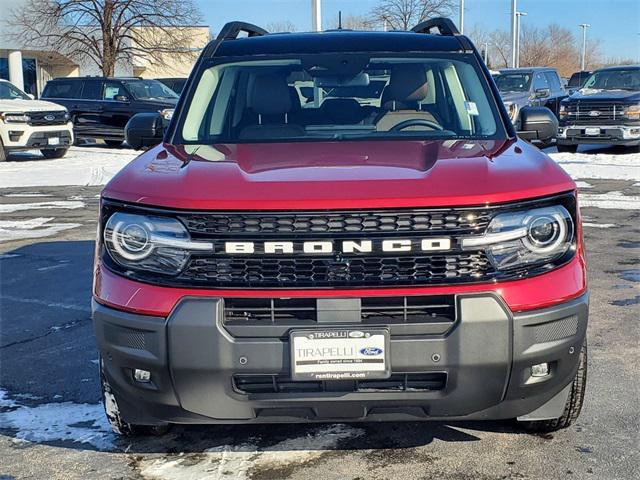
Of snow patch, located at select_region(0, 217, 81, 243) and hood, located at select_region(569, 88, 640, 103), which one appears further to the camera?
hood, located at select_region(569, 88, 640, 103)

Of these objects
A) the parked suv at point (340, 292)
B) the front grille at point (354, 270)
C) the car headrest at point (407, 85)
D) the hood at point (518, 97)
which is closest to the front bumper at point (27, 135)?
the hood at point (518, 97)

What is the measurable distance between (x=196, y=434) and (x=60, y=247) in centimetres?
502

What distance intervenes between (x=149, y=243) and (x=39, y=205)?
29.3 ft

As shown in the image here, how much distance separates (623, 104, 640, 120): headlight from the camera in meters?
15.7

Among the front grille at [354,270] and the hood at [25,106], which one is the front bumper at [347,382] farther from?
the hood at [25,106]

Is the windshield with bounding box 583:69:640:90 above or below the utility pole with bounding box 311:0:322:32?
below

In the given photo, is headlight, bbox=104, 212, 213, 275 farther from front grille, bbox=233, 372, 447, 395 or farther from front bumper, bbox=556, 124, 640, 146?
front bumper, bbox=556, 124, 640, 146

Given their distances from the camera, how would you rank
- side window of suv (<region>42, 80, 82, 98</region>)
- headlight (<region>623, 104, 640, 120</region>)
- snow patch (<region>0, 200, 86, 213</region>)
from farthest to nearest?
side window of suv (<region>42, 80, 82, 98</region>) → headlight (<region>623, 104, 640, 120</region>) → snow patch (<region>0, 200, 86, 213</region>)

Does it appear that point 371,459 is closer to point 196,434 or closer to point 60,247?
point 196,434

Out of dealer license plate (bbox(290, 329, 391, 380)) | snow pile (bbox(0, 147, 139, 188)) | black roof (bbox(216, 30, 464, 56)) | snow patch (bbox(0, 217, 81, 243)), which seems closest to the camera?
dealer license plate (bbox(290, 329, 391, 380))

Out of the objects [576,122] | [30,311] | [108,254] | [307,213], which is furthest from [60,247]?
[576,122]

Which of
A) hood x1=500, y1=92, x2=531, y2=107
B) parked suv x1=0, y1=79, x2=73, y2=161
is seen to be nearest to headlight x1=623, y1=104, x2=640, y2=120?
hood x1=500, y1=92, x2=531, y2=107

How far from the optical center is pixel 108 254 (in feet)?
9.84

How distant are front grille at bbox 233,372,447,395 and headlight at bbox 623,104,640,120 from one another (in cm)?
1444
